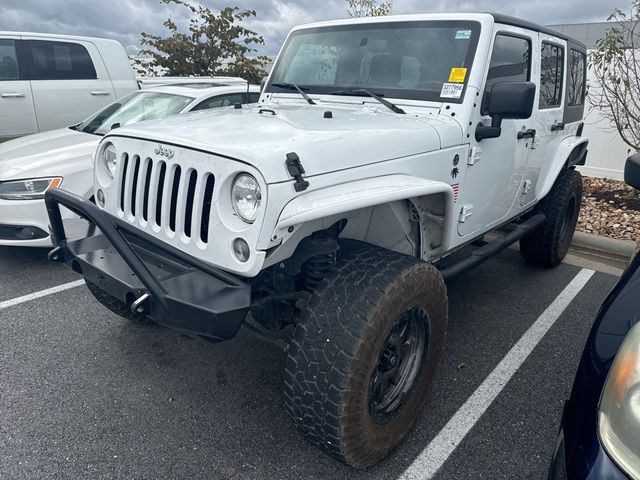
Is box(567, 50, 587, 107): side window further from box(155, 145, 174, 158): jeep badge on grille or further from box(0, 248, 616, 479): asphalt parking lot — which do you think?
box(155, 145, 174, 158): jeep badge on grille

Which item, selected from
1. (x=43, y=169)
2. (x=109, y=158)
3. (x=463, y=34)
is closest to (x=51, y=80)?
(x=43, y=169)

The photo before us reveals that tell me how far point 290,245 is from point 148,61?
11198 millimetres

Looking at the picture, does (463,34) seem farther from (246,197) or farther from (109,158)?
(109,158)

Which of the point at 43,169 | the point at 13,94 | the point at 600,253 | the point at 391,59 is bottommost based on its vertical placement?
the point at 600,253

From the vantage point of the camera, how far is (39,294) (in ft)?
12.5

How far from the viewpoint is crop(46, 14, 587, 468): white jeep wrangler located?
1.88 metres

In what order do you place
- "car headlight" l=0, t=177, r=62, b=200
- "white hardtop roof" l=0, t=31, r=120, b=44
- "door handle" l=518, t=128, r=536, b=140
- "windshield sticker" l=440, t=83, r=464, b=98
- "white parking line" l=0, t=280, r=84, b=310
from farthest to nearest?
"white hardtop roof" l=0, t=31, r=120, b=44 → "car headlight" l=0, t=177, r=62, b=200 → "white parking line" l=0, t=280, r=84, b=310 → "door handle" l=518, t=128, r=536, b=140 → "windshield sticker" l=440, t=83, r=464, b=98

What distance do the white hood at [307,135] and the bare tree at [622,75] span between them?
530 cm

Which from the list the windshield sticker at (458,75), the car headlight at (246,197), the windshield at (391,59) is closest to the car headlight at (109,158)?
the car headlight at (246,197)

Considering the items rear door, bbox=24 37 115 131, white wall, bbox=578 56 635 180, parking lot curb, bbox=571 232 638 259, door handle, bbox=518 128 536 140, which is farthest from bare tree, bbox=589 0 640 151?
rear door, bbox=24 37 115 131

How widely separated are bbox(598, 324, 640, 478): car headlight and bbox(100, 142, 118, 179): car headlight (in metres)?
2.29

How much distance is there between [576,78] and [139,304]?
172 inches

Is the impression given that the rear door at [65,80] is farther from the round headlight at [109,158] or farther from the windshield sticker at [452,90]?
the windshield sticker at [452,90]

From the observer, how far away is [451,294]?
4062mm
